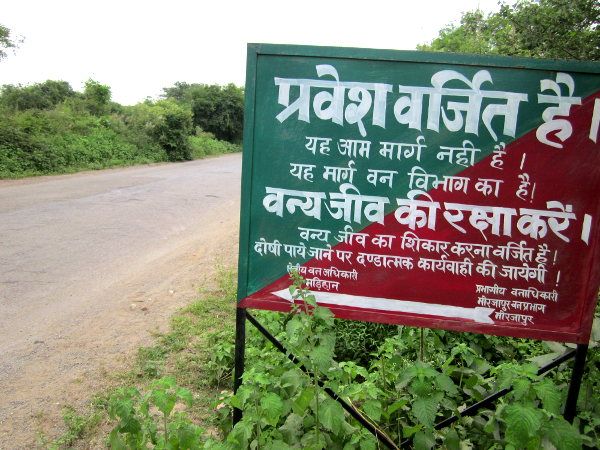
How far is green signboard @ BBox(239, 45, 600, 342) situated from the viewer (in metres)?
2.04

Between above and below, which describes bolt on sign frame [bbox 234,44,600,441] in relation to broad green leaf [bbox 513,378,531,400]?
above

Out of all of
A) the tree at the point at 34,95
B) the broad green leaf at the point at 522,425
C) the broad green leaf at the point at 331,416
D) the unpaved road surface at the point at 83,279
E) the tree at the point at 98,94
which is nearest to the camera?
the broad green leaf at the point at 522,425

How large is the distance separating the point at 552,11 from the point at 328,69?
6606 millimetres

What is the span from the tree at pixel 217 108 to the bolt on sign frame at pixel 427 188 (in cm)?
3404

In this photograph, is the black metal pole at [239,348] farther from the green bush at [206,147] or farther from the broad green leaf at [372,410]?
the green bush at [206,147]

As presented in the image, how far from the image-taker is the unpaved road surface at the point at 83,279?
128 inches

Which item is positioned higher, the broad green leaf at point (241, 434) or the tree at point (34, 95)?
the tree at point (34, 95)

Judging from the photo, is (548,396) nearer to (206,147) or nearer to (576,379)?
(576,379)

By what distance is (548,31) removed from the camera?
286 inches

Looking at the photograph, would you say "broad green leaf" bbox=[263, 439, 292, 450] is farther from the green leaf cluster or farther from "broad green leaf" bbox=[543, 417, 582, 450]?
"broad green leaf" bbox=[543, 417, 582, 450]

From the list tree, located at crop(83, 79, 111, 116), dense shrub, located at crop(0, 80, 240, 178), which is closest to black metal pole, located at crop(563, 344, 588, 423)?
dense shrub, located at crop(0, 80, 240, 178)

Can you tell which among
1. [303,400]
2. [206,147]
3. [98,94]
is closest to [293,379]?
[303,400]

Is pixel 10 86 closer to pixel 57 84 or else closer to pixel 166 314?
pixel 57 84

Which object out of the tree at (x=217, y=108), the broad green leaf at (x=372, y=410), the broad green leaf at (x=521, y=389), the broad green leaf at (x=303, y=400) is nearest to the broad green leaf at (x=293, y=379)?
the broad green leaf at (x=303, y=400)
